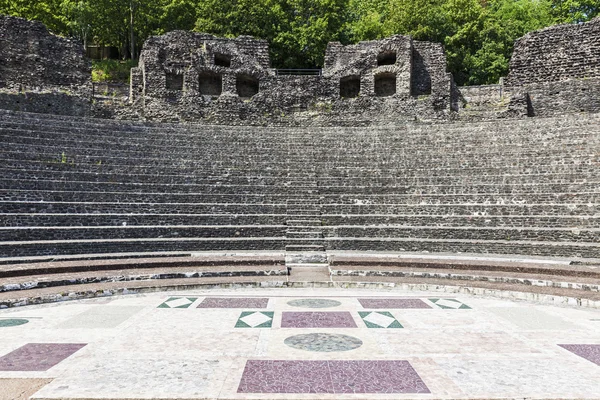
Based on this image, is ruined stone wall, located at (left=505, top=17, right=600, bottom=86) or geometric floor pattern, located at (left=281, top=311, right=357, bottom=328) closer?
geometric floor pattern, located at (left=281, top=311, right=357, bottom=328)

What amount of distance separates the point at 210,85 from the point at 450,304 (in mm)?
18561

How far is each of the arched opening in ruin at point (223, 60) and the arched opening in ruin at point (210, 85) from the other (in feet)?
3.58

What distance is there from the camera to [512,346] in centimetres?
468

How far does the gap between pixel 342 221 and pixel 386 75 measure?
1280 centimetres

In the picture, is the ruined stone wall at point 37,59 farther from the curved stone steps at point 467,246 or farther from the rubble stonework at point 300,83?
the curved stone steps at point 467,246

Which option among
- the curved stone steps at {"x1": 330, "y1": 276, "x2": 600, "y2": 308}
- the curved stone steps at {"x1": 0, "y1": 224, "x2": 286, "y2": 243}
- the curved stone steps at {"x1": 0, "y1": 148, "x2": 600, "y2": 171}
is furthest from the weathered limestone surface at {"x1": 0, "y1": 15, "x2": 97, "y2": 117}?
the curved stone steps at {"x1": 330, "y1": 276, "x2": 600, "y2": 308}

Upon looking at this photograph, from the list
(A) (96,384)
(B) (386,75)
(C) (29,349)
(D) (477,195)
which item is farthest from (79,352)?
(B) (386,75)

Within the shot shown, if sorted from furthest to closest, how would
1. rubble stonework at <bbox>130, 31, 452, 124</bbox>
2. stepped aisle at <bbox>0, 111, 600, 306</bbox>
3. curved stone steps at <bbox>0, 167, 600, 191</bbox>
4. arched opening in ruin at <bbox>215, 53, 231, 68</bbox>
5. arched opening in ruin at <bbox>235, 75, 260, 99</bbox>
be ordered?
arched opening in ruin at <bbox>235, 75, 260, 99</bbox>, arched opening in ruin at <bbox>215, 53, 231, 68</bbox>, rubble stonework at <bbox>130, 31, 452, 124</bbox>, curved stone steps at <bbox>0, 167, 600, 191</bbox>, stepped aisle at <bbox>0, 111, 600, 306</bbox>

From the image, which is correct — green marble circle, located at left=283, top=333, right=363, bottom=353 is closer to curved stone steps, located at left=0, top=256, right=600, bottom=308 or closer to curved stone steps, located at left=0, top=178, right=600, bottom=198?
curved stone steps, located at left=0, top=256, right=600, bottom=308

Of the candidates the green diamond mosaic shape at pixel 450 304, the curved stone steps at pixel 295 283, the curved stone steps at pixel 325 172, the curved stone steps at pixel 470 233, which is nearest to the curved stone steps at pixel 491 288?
the curved stone steps at pixel 295 283

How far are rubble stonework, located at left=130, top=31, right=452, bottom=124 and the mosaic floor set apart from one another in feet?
47.2

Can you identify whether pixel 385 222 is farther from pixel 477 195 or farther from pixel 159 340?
pixel 159 340

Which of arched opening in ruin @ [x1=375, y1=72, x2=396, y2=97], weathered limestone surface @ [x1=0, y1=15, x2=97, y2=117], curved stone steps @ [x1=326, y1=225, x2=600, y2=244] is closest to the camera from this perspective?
curved stone steps @ [x1=326, y1=225, x2=600, y2=244]

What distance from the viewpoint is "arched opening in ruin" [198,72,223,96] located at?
2170cm
